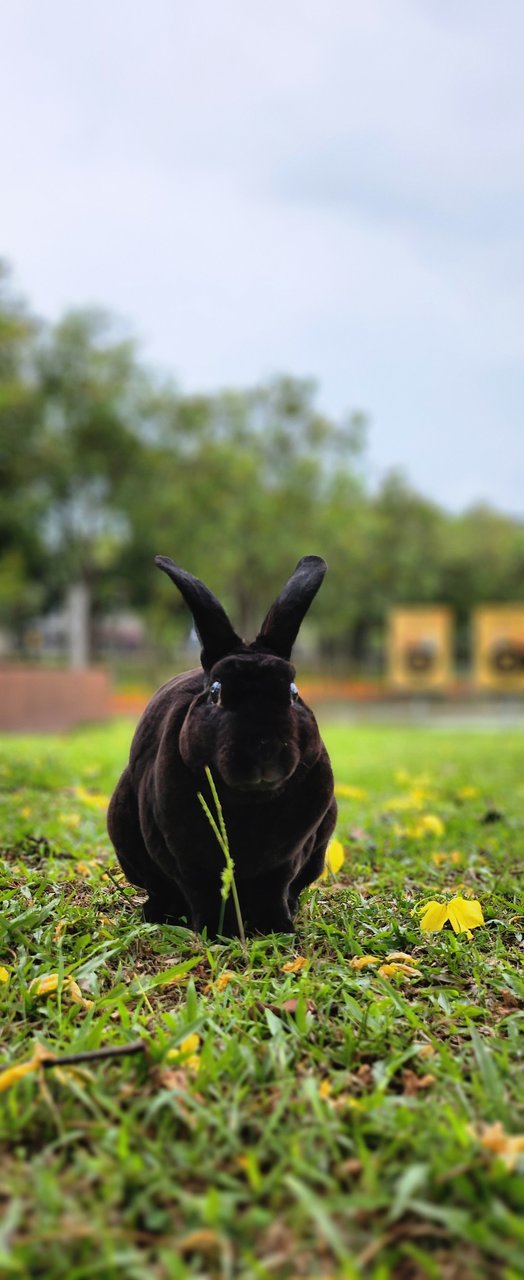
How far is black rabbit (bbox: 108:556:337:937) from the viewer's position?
2734 millimetres

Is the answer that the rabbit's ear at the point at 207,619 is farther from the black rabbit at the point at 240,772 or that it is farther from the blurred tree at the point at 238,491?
the blurred tree at the point at 238,491

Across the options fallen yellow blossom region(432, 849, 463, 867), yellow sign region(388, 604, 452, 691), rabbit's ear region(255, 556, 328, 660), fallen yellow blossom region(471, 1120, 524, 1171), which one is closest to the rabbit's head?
rabbit's ear region(255, 556, 328, 660)

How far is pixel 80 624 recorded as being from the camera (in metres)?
28.6

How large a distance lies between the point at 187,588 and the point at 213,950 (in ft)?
3.64

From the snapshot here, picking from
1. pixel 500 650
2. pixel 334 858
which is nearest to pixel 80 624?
pixel 500 650

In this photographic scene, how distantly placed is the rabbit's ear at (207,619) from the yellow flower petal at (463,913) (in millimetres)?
1079

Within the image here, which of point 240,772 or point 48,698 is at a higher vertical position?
point 240,772

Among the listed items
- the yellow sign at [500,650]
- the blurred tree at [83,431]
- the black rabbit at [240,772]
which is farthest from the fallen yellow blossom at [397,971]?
the yellow sign at [500,650]

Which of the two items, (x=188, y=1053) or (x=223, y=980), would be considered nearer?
(x=188, y=1053)

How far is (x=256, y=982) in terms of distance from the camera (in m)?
2.72

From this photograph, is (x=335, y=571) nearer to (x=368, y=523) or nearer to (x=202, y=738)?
(x=368, y=523)

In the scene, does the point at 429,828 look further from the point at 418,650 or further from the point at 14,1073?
the point at 418,650

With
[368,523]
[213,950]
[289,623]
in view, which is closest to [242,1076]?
[213,950]

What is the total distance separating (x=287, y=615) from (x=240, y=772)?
0.55 m
